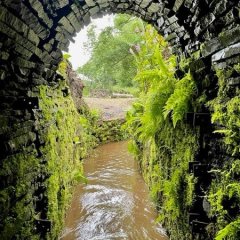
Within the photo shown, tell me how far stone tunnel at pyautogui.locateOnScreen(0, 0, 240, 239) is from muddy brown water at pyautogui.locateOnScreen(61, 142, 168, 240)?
1.76 metres

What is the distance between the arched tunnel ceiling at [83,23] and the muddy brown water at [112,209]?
3.54 m

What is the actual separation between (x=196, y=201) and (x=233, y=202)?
1.01m

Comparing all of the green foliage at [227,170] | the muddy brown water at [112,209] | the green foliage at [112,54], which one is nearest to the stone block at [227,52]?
the green foliage at [227,170]

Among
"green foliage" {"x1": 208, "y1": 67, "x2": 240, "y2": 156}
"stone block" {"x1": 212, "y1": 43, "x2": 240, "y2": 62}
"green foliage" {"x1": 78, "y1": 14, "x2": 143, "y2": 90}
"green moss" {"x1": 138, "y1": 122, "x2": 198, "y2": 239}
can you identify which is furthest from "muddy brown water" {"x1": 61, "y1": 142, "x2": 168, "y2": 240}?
"green foliage" {"x1": 78, "y1": 14, "x2": 143, "y2": 90}

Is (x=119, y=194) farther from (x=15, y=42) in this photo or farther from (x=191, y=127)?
(x=15, y=42)

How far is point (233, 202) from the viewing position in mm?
2941

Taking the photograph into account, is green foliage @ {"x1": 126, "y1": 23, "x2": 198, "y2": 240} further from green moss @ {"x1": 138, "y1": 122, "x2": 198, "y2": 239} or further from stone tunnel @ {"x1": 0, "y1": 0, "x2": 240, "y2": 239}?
stone tunnel @ {"x1": 0, "y1": 0, "x2": 240, "y2": 239}

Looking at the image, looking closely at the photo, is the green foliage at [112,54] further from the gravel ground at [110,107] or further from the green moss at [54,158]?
the green moss at [54,158]

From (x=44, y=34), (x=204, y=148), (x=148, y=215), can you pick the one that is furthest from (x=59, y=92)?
(x=204, y=148)

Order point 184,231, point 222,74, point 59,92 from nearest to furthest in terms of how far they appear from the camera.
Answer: point 222,74 → point 184,231 → point 59,92

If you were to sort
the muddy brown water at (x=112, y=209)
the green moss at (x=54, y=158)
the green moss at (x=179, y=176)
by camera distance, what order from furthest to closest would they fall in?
the muddy brown water at (x=112, y=209) → the green moss at (x=54, y=158) → the green moss at (x=179, y=176)

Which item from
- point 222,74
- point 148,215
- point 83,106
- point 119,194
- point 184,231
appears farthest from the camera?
point 83,106

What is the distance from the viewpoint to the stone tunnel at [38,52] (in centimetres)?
298

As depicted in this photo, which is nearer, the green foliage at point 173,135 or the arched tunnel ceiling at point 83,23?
the arched tunnel ceiling at point 83,23
